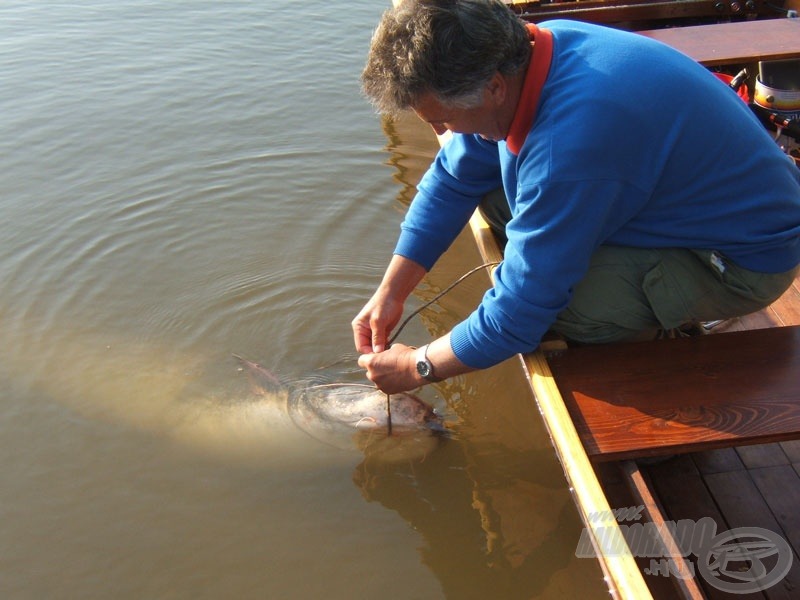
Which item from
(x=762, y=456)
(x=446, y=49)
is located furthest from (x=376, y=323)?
(x=762, y=456)

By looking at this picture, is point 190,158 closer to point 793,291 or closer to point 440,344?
point 440,344

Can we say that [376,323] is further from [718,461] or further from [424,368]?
[718,461]

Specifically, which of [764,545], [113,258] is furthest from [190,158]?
[764,545]

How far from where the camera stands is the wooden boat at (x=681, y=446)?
232 centimetres

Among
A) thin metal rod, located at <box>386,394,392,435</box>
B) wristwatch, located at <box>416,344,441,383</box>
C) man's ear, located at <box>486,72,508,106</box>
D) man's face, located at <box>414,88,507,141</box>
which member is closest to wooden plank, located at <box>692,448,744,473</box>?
wristwatch, located at <box>416,344,441,383</box>

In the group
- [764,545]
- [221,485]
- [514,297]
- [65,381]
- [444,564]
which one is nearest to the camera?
[514,297]

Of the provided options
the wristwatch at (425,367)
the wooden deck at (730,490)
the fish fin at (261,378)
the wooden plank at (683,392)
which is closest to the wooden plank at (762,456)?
the wooden deck at (730,490)

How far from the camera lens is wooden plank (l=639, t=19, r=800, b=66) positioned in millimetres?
4551

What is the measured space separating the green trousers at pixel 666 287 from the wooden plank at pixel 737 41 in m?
2.44

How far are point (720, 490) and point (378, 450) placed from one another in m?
1.47

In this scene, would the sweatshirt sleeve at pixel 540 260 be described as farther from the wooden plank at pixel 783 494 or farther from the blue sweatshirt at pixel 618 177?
the wooden plank at pixel 783 494

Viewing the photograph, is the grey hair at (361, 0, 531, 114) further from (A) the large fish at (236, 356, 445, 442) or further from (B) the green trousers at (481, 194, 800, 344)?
(A) the large fish at (236, 356, 445, 442)

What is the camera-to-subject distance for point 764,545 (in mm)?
2580

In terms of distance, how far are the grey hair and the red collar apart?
30 millimetres
